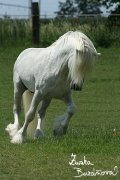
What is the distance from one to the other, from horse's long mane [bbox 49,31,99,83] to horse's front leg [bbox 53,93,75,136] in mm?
778

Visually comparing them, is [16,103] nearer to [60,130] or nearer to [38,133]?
[38,133]

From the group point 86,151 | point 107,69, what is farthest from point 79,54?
point 107,69

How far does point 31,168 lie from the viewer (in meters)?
8.49

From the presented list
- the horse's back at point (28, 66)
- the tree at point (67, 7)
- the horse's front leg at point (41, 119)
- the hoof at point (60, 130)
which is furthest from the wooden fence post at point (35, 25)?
the tree at point (67, 7)

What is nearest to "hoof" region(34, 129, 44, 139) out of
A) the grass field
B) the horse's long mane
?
the grass field

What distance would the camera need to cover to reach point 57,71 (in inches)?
420

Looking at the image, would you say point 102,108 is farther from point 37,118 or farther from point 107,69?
point 107,69

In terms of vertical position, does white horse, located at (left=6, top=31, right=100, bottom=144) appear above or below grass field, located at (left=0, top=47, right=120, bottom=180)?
above

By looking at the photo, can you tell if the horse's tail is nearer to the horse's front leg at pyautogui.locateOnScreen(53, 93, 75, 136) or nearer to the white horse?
the white horse

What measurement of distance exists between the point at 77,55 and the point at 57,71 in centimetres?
51

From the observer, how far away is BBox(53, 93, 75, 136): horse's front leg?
11164mm

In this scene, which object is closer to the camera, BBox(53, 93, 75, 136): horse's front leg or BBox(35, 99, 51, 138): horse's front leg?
BBox(53, 93, 75, 136): horse's front leg

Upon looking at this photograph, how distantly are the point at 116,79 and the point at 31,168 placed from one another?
17230 millimetres

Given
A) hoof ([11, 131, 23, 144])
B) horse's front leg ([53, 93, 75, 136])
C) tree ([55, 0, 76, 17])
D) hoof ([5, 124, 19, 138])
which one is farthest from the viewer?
Answer: tree ([55, 0, 76, 17])
